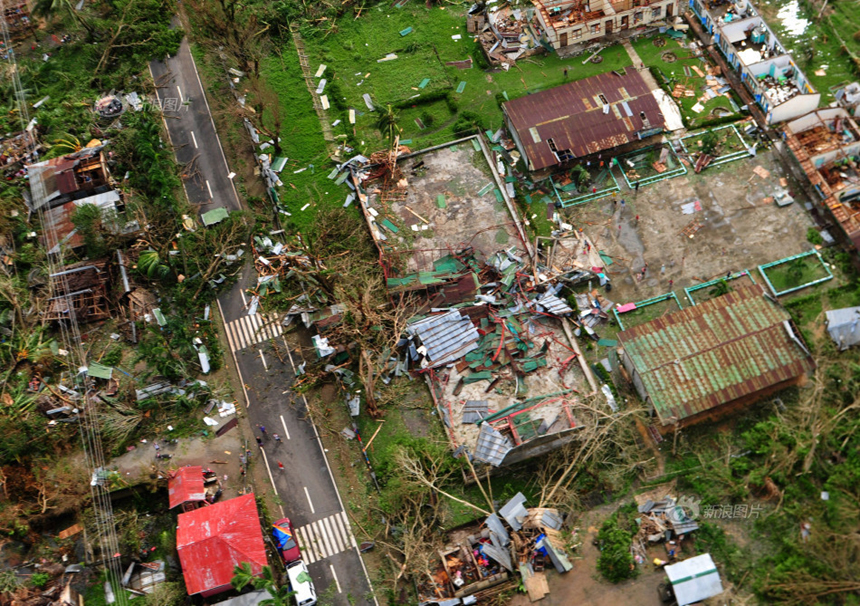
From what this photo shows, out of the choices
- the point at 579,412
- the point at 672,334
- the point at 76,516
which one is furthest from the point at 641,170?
the point at 76,516

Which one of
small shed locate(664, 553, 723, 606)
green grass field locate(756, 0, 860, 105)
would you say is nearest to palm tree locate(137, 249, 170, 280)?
small shed locate(664, 553, 723, 606)

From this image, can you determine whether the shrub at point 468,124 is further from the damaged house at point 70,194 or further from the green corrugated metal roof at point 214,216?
the damaged house at point 70,194

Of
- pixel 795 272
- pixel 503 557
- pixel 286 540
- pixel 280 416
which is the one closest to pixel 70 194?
pixel 280 416

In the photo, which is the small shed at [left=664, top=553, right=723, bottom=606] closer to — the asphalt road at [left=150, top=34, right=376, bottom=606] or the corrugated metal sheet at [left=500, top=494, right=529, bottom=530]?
the corrugated metal sheet at [left=500, top=494, right=529, bottom=530]

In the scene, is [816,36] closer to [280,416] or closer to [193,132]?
[280,416]

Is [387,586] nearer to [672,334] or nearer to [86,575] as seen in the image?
[86,575]

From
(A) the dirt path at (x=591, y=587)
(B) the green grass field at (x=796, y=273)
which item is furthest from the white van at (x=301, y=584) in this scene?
(B) the green grass field at (x=796, y=273)
